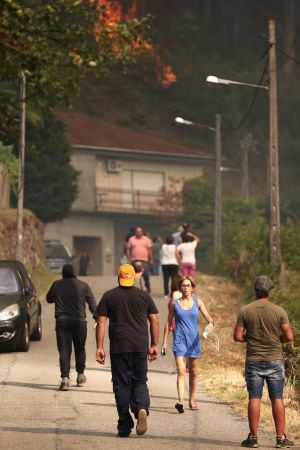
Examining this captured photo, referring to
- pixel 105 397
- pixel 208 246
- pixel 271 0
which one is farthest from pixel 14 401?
pixel 271 0

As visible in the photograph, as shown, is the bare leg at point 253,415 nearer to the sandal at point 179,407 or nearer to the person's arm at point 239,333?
the person's arm at point 239,333

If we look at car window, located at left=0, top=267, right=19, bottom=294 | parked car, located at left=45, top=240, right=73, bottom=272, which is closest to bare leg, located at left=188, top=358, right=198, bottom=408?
car window, located at left=0, top=267, right=19, bottom=294

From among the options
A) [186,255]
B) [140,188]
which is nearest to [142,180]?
[140,188]

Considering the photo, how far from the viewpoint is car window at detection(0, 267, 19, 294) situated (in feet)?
78.6

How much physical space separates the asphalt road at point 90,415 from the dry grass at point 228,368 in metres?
0.27

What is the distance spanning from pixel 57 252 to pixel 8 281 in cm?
3221

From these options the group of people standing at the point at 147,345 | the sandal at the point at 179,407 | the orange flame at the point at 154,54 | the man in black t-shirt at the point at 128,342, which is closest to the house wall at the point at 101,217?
the orange flame at the point at 154,54

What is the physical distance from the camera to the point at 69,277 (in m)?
19.7

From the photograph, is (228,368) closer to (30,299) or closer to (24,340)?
(24,340)

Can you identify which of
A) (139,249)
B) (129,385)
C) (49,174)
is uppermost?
(49,174)

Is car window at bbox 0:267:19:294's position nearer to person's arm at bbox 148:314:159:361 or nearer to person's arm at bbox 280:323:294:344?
Answer: person's arm at bbox 148:314:159:361

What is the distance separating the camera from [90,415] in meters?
16.2

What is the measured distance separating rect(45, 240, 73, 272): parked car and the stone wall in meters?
4.74

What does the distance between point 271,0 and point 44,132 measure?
47854mm
